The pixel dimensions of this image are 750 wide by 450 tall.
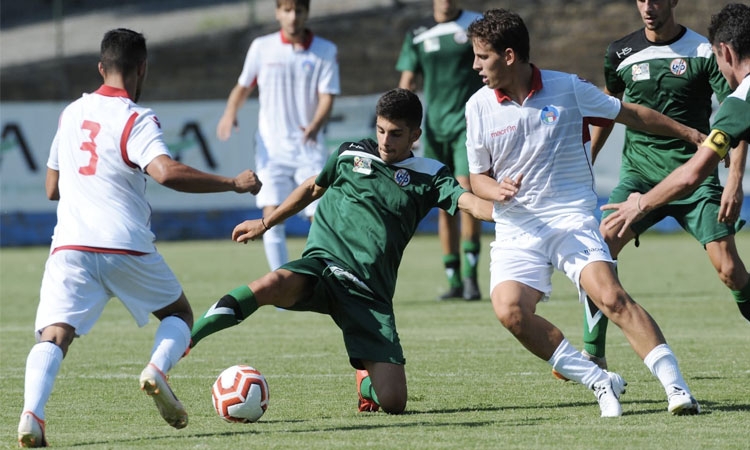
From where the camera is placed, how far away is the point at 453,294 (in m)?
11.3

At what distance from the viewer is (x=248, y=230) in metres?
6.23

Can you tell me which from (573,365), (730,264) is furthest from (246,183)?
(730,264)

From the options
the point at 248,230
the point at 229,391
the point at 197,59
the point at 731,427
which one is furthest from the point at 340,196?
the point at 197,59

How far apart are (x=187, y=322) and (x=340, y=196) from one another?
1.33m

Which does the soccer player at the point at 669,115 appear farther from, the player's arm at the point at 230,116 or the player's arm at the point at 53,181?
the player's arm at the point at 230,116

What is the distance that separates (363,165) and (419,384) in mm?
1266

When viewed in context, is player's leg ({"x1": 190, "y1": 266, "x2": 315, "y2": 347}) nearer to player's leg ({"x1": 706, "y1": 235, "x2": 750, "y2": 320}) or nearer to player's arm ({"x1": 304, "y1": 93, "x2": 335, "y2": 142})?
player's leg ({"x1": 706, "y1": 235, "x2": 750, "y2": 320})

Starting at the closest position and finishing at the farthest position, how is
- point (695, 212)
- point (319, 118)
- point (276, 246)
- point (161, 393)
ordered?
point (161, 393)
point (695, 212)
point (276, 246)
point (319, 118)

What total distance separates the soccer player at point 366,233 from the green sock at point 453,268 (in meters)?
4.60

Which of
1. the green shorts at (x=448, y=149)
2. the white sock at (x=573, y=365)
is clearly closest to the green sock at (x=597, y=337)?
the white sock at (x=573, y=365)

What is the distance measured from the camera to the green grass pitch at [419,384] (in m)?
5.22

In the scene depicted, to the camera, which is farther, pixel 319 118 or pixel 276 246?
pixel 319 118

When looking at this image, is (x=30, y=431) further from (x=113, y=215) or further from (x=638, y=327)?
(x=638, y=327)

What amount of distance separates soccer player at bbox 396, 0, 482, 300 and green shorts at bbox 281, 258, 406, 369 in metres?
4.61
